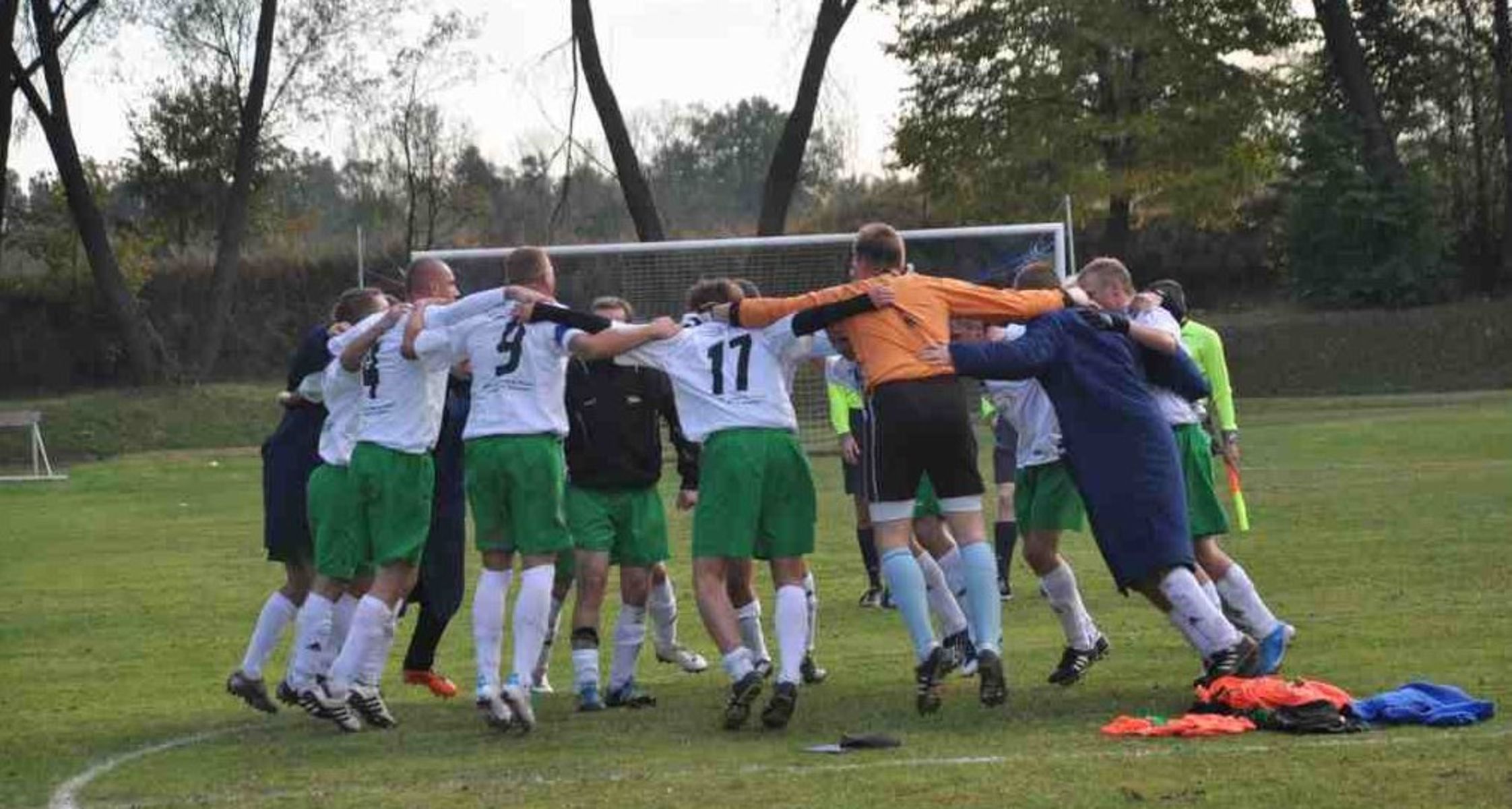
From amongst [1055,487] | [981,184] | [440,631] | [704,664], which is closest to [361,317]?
[440,631]

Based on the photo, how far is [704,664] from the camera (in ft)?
40.6

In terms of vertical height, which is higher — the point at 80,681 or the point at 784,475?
the point at 784,475

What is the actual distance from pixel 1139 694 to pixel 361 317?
4.19 meters

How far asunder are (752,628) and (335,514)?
2207mm

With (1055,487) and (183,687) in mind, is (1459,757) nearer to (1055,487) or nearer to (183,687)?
(1055,487)

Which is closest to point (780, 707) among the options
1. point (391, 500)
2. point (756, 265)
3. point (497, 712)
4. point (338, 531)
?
point (497, 712)

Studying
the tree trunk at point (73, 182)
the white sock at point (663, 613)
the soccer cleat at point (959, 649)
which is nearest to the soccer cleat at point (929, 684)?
the soccer cleat at point (959, 649)

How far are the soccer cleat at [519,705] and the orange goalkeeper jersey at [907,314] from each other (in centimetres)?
193

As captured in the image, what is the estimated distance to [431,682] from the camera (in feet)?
39.0

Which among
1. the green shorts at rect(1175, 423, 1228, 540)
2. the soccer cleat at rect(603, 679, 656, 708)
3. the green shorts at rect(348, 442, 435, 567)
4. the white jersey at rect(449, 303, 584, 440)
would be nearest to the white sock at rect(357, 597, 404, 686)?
the green shorts at rect(348, 442, 435, 567)

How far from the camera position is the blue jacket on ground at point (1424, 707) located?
9.27 meters

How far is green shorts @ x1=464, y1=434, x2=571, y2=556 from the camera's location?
34.4 feet

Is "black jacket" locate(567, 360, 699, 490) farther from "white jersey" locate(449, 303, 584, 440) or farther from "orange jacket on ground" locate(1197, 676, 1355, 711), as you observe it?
"orange jacket on ground" locate(1197, 676, 1355, 711)

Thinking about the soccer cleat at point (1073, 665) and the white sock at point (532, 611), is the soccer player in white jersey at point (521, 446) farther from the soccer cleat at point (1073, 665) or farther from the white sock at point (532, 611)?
the soccer cleat at point (1073, 665)
